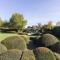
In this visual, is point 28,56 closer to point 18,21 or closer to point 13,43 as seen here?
point 13,43

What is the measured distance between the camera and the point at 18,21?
249 ft

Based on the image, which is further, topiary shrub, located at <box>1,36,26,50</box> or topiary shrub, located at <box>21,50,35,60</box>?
topiary shrub, located at <box>1,36,26,50</box>

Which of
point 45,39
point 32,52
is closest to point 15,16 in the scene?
point 45,39

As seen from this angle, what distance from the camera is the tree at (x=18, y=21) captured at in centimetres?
7511

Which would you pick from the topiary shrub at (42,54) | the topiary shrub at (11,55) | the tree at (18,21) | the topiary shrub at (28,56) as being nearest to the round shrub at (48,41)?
the topiary shrub at (42,54)

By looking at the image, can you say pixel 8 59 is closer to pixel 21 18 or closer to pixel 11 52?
pixel 11 52

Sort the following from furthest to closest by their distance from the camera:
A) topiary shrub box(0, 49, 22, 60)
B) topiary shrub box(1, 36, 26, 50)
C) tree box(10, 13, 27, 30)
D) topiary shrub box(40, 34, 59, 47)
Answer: tree box(10, 13, 27, 30) → topiary shrub box(40, 34, 59, 47) → topiary shrub box(1, 36, 26, 50) → topiary shrub box(0, 49, 22, 60)

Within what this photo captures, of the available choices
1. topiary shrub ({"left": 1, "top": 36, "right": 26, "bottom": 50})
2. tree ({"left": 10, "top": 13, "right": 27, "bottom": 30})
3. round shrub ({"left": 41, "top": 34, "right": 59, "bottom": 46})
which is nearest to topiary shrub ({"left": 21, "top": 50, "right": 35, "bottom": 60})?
topiary shrub ({"left": 1, "top": 36, "right": 26, "bottom": 50})

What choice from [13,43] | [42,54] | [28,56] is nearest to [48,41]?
[13,43]

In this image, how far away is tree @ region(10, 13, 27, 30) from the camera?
2957 inches

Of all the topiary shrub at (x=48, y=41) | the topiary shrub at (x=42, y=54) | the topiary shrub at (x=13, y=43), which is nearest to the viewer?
the topiary shrub at (x=42, y=54)

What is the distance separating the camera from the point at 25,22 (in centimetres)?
7862

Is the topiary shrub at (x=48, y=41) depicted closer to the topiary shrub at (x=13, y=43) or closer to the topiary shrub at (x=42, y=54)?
the topiary shrub at (x=13, y=43)

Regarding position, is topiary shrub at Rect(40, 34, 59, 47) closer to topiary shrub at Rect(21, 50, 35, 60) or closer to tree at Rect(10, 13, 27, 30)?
topiary shrub at Rect(21, 50, 35, 60)
